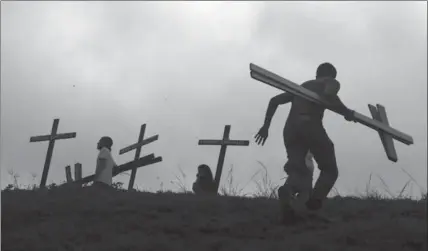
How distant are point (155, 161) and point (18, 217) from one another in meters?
7.42

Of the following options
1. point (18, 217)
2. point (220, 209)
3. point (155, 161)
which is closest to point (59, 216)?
point (18, 217)

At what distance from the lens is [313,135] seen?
31.7ft

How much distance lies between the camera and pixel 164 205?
33.9ft

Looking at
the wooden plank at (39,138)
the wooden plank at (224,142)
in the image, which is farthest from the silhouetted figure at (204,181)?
the wooden plank at (39,138)

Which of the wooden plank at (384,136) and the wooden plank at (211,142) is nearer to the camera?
the wooden plank at (384,136)

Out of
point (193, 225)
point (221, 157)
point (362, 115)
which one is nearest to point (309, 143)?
point (362, 115)

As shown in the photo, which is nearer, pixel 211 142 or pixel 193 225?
pixel 193 225

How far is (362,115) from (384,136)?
0.50m

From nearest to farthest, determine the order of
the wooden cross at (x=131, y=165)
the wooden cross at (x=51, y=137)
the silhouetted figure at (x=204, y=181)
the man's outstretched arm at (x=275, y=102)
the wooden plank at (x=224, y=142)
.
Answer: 1. the man's outstretched arm at (x=275, y=102)
2. the silhouetted figure at (x=204, y=181)
3. the wooden cross at (x=131, y=165)
4. the wooden plank at (x=224, y=142)
5. the wooden cross at (x=51, y=137)

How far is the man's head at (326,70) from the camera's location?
33.1ft

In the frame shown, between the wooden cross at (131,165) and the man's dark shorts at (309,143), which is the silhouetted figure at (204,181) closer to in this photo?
the wooden cross at (131,165)

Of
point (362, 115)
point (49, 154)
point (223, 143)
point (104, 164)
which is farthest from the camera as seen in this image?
point (49, 154)

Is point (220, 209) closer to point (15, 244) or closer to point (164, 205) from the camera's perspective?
point (164, 205)

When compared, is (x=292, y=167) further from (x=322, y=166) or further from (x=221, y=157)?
(x=221, y=157)
